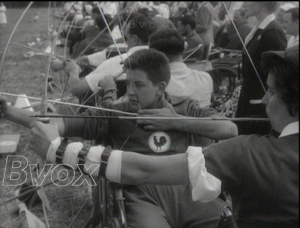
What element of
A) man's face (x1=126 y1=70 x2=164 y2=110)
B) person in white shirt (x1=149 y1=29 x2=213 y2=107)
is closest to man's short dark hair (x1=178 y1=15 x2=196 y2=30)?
person in white shirt (x1=149 y1=29 x2=213 y2=107)

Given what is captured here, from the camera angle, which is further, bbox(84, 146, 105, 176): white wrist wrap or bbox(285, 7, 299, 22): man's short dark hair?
bbox(285, 7, 299, 22): man's short dark hair

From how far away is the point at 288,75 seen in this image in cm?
94

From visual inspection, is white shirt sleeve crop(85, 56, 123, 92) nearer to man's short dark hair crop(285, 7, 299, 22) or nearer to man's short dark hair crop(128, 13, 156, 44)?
man's short dark hair crop(128, 13, 156, 44)

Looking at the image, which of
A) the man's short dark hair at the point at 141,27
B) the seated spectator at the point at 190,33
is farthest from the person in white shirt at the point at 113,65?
the seated spectator at the point at 190,33

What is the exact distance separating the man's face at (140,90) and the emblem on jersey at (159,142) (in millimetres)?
123

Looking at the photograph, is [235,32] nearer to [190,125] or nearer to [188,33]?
[188,33]

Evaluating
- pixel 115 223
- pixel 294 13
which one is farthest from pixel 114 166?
pixel 294 13

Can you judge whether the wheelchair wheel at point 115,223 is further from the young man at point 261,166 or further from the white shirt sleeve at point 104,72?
the white shirt sleeve at point 104,72

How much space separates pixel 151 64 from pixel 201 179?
0.73m

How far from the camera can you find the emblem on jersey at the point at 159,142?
1584 mm

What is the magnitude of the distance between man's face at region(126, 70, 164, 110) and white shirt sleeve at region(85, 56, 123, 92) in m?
0.58

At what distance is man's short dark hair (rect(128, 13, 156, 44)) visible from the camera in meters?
2.30

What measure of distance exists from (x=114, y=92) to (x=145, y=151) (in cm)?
39

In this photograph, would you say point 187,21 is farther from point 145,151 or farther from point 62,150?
point 62,150
